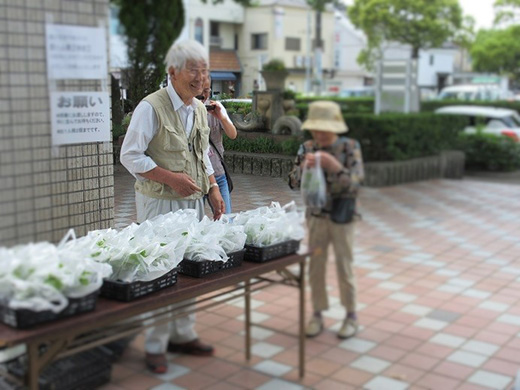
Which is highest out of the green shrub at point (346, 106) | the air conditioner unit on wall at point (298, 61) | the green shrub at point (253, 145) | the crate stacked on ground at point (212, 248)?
the air conditioner unit on wall at point (298, 61)

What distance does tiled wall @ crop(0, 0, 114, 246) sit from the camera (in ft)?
5.59

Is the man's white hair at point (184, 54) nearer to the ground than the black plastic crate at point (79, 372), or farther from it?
farther from it

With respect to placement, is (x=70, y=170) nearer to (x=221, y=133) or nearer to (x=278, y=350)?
(x=221, y=133)

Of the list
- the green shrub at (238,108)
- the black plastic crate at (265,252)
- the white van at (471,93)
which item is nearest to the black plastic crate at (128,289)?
the black plastic crate at (265,252)

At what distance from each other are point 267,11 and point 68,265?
20.7 metres

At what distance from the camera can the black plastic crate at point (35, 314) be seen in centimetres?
162

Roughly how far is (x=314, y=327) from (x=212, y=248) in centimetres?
189

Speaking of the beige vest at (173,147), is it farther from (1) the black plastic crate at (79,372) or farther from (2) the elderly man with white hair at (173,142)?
(1) the black plastic crate at (79,372)

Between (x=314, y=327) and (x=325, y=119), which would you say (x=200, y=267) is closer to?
(x=325, y=119)

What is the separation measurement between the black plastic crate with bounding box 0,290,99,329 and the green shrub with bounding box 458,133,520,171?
10.4 m

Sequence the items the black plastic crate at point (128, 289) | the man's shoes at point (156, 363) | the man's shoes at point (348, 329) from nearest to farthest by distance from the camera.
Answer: the black plastic crate at point (128, 289) < the man's shoes at point (156, 363) < the man's shoes at point (348, 329)

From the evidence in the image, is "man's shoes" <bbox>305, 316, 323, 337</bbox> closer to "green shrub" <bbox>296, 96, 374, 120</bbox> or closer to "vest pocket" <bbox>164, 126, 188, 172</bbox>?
"vest pocket" <bbox>164, 126, 188, 172</bbox>

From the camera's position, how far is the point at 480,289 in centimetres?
459

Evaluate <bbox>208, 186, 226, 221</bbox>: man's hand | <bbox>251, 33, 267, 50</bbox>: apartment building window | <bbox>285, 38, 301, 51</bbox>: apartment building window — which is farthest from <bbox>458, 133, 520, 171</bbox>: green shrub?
<bbox>285, 38, 301, 51</bbox>: apartment building window
